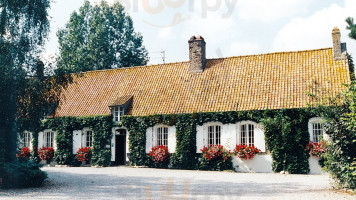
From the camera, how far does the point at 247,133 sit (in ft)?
64.1

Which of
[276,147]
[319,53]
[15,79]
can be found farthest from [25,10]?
[319,53]

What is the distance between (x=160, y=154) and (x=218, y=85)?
5.63 m

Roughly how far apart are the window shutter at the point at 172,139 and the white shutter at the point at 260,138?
4942 mm

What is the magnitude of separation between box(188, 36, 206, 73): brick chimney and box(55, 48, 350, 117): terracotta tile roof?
43cm

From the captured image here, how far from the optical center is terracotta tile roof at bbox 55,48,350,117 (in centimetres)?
1953

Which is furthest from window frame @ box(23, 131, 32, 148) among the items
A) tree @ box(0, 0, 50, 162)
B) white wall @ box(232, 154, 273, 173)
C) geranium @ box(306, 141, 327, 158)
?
geranium @ box(306, 141, 327, 158)

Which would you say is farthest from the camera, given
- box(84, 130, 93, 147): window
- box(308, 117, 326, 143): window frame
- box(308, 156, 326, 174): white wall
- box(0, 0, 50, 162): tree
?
box(84, 130, 93, 147): window

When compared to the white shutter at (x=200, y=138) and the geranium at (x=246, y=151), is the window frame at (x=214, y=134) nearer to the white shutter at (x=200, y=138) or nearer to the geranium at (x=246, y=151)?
the white shutter at (x=200, y=138)

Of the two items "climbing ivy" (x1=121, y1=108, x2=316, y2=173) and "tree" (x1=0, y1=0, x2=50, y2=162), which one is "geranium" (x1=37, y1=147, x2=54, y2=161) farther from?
"tree" (x1=0, y1=0, x2=50, y2=162)

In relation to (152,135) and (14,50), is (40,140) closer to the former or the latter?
(152,135)

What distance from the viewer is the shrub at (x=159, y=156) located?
819 inches

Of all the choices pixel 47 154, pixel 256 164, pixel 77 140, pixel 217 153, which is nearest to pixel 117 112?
pixel 77 140

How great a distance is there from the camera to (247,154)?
18.8 metres

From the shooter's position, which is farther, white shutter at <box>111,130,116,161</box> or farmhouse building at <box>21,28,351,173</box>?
white shutter at <box>111,130,116,161</box>
